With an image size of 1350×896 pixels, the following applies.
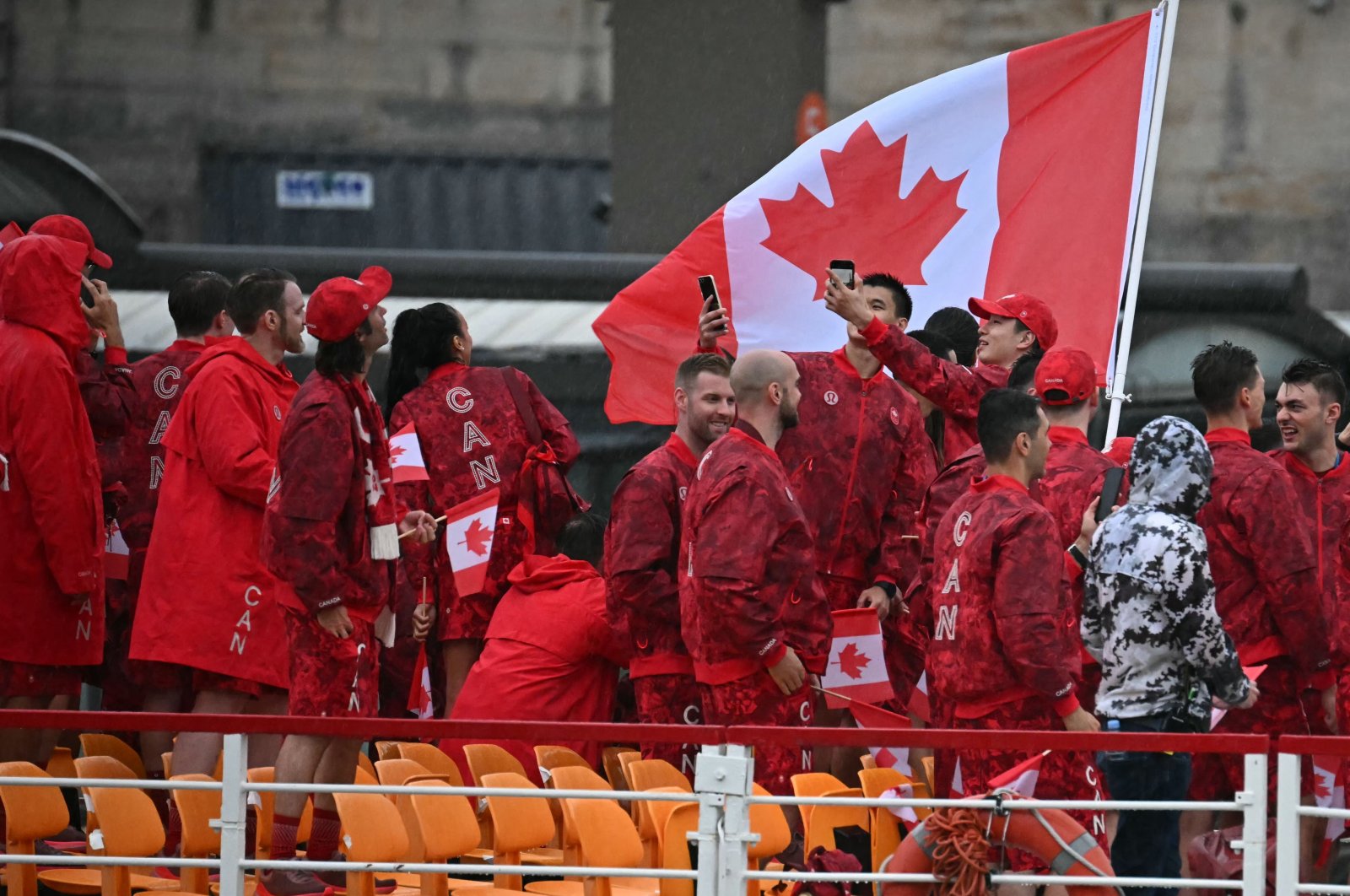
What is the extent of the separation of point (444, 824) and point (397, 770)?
462mm

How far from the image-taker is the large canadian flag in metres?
8.74

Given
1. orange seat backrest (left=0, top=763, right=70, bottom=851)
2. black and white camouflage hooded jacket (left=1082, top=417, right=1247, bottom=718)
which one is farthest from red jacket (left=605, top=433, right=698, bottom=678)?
orange seat backrest (left=0, top=763, right=70, bottom=851)

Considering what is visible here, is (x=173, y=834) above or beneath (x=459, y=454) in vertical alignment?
Answer: beneath

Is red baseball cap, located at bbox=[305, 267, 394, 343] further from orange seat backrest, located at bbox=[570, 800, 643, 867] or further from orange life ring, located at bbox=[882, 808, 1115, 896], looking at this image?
orange life ring, located at bbox=[882, 808, 1115, 896]

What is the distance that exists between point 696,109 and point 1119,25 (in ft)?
17.2

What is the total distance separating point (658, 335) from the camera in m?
8.84

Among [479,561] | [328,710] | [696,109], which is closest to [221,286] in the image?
[479,561]

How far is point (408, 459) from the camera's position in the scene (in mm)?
8469

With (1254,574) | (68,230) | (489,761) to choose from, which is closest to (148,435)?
(68,230)

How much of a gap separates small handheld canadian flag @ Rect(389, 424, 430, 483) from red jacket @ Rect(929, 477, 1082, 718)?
242 cm

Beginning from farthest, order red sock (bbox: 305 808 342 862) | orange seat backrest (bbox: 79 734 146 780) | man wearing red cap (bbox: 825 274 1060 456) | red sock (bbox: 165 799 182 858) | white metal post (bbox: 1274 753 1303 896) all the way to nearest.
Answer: man wearing red cap (bbox: 825 274 1060 456)
orange seat backrest (bbox: 79 734 146 780)
red sock (bbox: 165 799 182 858)
red sock (bbox: 305 808 342 862)
white metal post (bbox: 1274 753 1303 896)

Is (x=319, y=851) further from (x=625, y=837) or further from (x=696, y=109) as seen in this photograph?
(x=696, y=109)

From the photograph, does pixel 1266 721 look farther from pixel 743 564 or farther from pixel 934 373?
pixel 743 564

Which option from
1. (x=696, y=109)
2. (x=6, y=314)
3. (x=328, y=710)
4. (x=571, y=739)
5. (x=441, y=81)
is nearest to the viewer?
(x=571, y=739)
